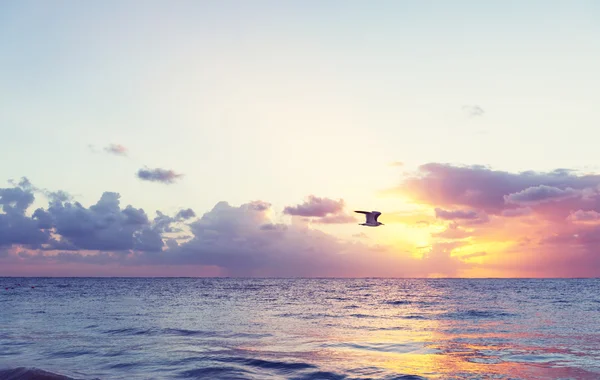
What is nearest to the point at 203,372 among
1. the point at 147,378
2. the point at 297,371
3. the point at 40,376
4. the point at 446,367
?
the point at 147,378

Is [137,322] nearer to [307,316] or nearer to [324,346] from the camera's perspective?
[307,316]

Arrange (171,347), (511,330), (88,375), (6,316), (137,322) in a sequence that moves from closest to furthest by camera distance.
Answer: (88,375), (171,347), (511,330), (137,322), (6,316)

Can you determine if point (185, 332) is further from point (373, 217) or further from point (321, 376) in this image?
point (321, 376)

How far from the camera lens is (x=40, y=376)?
19.5m

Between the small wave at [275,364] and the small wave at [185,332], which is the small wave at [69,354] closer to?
the small wave at [185,332]

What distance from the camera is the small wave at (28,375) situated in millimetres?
19344

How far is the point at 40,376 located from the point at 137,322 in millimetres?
22433

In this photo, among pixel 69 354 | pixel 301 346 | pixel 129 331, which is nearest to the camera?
pixel 69 354

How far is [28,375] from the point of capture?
770 inches

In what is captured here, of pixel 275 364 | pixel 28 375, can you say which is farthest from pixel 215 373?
pixel 28 375

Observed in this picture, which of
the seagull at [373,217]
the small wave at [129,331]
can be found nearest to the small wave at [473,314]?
the seagull at [373,217]

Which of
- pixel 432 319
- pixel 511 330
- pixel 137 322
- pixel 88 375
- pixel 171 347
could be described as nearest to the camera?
pixel 88 375

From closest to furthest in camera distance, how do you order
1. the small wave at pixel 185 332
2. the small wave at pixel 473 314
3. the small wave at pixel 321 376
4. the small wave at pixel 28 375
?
the small wave at pixel 28 375 < the small wave at pixel 321 376 < the small wave at pixel 185 332 < the small wave at pixel 473 314

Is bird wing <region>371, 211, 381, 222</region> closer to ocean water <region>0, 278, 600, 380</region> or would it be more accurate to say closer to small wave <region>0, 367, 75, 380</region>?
ocean water <region>0, 278, 600, 380</region>
